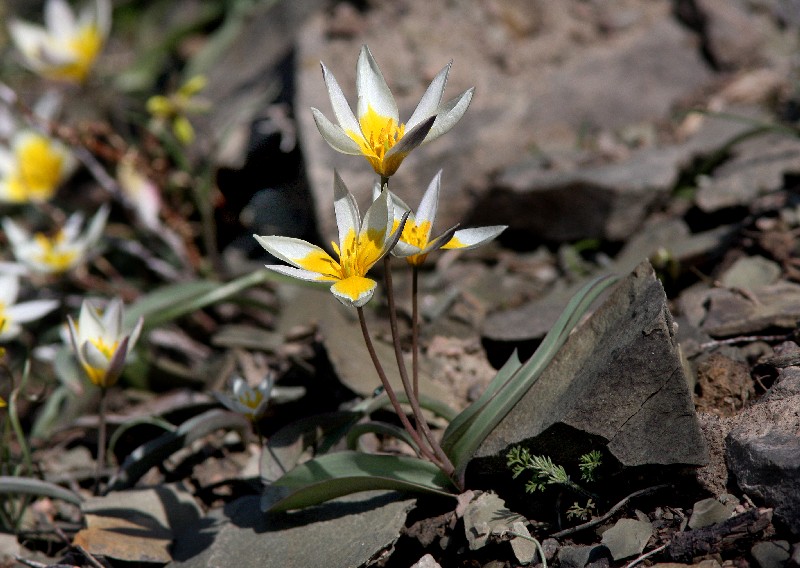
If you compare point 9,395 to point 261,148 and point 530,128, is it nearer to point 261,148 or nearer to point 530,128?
point 261,148

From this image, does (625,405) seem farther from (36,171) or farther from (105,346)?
(36,171)

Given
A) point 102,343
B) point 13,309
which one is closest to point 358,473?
point 102,343

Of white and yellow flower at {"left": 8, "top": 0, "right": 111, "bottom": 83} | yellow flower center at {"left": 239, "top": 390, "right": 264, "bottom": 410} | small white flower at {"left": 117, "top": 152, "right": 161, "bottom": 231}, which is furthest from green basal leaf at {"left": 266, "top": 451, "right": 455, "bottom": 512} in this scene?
white and yellow flower at {"left": 8, "top": 0, "right": 111, "bottom": 83}

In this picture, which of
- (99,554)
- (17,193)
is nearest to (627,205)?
(99,554)

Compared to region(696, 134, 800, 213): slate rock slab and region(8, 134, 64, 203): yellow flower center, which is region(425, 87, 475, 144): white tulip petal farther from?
region(8, 134, 64, 203): yellow flower center

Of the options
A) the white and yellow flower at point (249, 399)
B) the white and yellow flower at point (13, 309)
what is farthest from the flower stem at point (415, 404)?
the white and yellow flower at point (13, 309)

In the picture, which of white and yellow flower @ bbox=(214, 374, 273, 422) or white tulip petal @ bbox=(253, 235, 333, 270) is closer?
white tulip petal @ bbox=(253, 235, 333, 270)

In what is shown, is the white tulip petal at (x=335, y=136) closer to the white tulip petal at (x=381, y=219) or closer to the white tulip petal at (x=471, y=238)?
the white tulip petal at (x=381, y=219)
